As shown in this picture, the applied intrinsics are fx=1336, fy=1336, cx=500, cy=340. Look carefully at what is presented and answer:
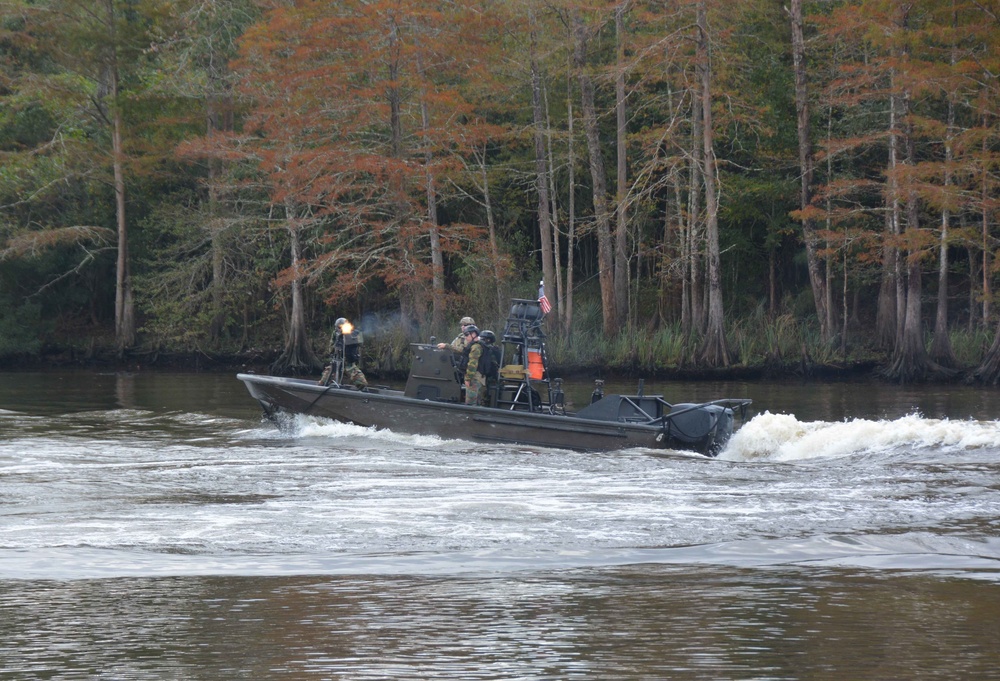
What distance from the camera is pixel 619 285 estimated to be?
1500 inches

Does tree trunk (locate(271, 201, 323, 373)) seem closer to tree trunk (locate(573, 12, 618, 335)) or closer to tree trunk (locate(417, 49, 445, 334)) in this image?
tree trunk (locate(417, 49, 445, 334))

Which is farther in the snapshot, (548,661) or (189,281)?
(189,281)

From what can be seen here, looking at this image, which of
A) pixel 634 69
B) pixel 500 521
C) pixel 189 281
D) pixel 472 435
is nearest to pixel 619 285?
pixel 634 69

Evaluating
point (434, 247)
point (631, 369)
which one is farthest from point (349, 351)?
point (434, 247)

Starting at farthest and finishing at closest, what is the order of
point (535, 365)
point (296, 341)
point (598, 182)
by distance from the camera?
1. point (296, 341)
2. point (598, 182)
3. point (535, 365)

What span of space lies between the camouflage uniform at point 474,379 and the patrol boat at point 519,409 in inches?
7.5

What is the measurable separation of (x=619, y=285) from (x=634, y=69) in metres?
6.45

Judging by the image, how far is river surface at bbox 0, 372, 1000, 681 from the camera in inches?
295

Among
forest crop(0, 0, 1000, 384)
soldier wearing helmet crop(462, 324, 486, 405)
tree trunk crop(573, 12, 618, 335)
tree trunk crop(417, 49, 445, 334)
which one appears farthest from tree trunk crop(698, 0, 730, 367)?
soldier wearing helmet crop(462, 324, 486, 405)

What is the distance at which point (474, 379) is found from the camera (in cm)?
1869

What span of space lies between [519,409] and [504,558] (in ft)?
27.7

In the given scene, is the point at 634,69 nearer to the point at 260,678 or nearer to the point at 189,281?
the point at 189,281

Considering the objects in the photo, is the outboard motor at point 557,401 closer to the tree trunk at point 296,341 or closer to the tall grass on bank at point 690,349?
the tall grass on bank at point 690,349

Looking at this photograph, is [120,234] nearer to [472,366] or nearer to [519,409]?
[472,366]
